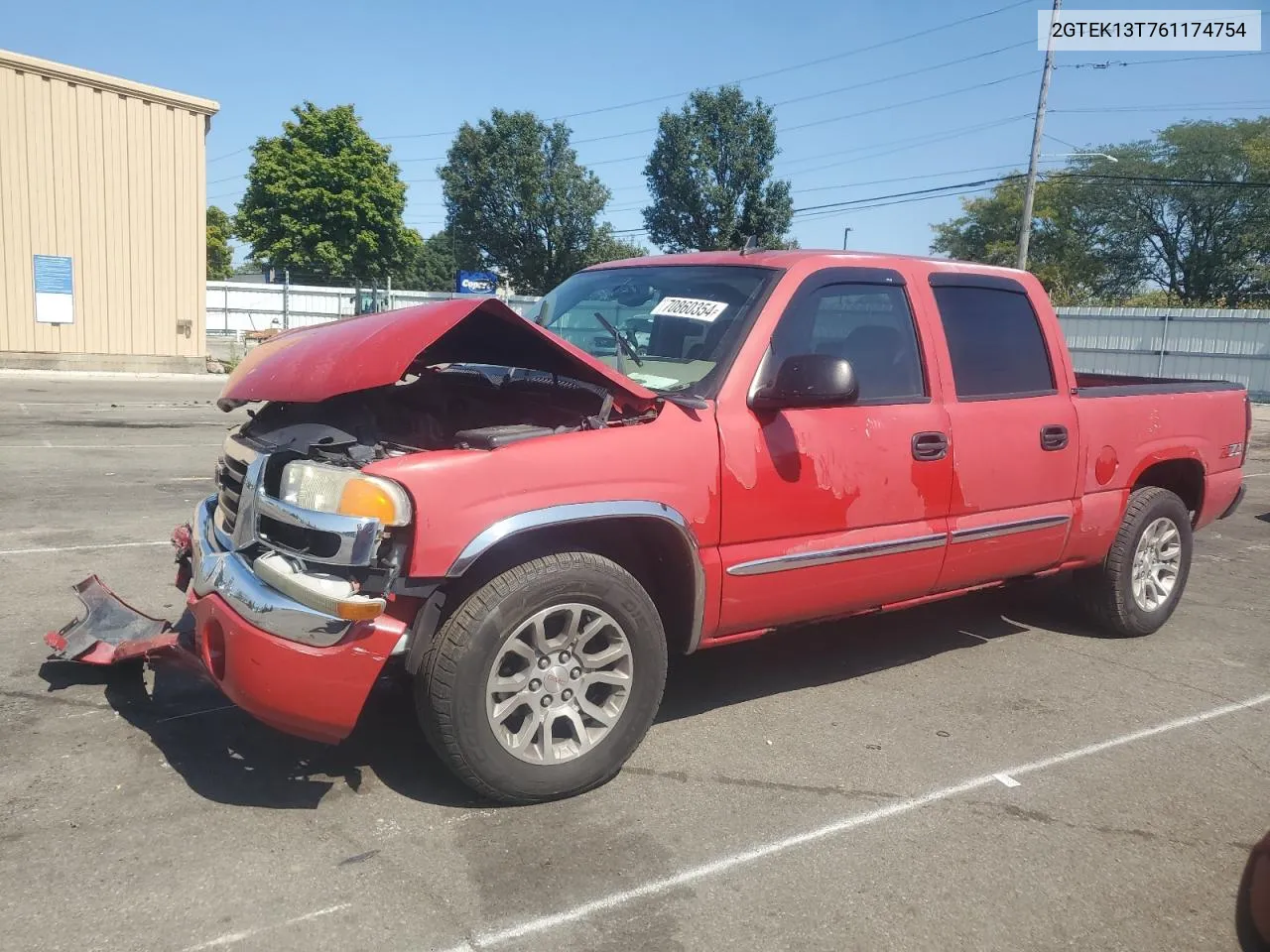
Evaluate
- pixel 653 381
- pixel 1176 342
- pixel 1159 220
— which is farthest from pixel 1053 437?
pixel 1159 220

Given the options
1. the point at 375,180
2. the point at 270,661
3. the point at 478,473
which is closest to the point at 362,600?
the point at 270,661

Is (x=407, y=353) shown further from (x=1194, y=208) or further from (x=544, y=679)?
(x=1194, y=208)

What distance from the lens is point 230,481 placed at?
3.74 meters

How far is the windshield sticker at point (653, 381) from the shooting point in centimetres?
390

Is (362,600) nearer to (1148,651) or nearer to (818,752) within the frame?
(818,752)

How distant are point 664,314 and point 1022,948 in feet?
8.62

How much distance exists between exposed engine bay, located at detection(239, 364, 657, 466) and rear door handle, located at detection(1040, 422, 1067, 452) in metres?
2.21

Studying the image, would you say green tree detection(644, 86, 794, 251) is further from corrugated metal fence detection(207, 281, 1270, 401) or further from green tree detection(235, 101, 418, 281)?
corrugated metal fence detection(207, 281, 1270, 401)

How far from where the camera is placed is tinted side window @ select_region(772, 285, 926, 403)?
4066 millimetres

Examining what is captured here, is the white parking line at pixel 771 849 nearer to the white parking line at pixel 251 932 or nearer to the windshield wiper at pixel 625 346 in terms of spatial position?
the white parking line at pixel 251 932

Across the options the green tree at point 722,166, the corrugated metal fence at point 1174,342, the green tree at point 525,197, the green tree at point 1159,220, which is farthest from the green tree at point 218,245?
the green tree at point 1159,220

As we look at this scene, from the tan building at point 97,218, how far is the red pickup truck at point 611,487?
21583 mm

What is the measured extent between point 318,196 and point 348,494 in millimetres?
42915

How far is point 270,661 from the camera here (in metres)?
3.00
